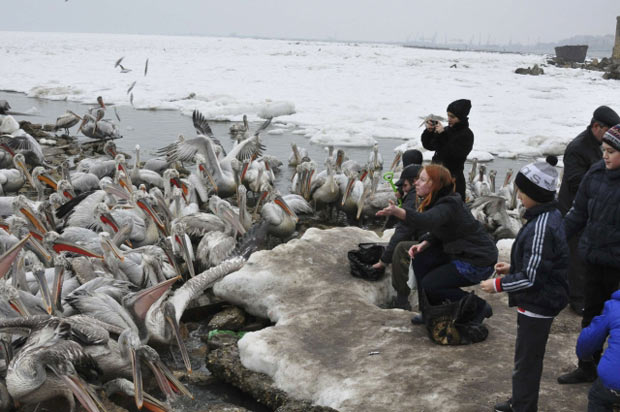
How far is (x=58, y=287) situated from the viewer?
4.74 metres

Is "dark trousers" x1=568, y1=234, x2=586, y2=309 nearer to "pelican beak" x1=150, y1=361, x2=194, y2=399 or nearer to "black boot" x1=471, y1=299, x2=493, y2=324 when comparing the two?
"black boot" x1=471, y1=299, x2=493, y2=324

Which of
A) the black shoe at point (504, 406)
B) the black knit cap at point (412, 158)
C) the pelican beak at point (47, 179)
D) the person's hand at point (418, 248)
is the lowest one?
the pelican beak at point (47, 179)

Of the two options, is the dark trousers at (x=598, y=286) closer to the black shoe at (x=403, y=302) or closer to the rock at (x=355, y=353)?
the rock at (x=355, y=353)

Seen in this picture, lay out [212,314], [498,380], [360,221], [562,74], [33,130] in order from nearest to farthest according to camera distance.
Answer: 1. [498,380]
2. [212,314]
3. [360,221]
4. [33,130]
5. [562,74]

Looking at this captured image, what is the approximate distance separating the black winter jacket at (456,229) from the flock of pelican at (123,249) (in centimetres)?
203

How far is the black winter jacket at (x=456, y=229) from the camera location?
145 inches

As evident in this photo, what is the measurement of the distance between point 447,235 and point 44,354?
273 centimetres

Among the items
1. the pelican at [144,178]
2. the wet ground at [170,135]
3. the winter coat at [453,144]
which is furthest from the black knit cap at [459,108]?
the pelican at [144,178]

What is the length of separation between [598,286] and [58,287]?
4024 millimetres

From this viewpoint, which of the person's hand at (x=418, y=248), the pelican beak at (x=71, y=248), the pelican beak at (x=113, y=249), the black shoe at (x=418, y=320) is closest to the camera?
the person's hand at (x=418, y=248)

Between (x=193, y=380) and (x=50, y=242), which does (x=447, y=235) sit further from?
(x=50, y=242)

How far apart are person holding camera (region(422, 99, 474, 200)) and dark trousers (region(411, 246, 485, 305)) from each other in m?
1.27

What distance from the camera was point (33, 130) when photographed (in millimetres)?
14281

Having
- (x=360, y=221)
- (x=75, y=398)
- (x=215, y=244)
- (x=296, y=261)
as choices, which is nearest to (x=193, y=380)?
(x=75, y=398)
